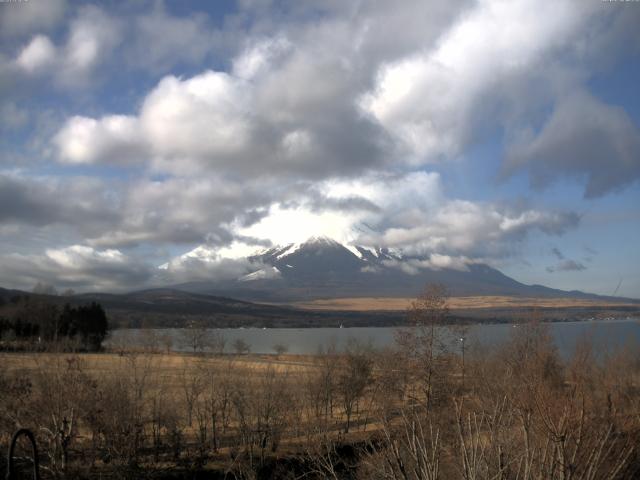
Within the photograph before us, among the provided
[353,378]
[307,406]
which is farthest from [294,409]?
[353,378]

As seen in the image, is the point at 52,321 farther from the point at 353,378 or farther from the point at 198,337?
the point at 353,378

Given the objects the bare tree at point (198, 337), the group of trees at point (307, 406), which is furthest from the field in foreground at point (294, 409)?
the bare tree at point (198, 337)

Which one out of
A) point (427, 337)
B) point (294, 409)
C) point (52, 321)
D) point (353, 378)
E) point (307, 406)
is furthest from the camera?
point (52, 321)

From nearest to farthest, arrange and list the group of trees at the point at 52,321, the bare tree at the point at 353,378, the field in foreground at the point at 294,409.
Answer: the field in foreground at the point at 294,409, the bare tree at the point at 353,378, the group of trees at the point at 52,321

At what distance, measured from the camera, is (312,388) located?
1560 inches

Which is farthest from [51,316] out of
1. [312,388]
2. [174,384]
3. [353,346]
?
[312,388]

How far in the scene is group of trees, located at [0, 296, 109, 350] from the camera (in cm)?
8931

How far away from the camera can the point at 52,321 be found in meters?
92.7

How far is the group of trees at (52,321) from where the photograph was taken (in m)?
89.3

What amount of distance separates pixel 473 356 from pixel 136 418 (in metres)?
22.0

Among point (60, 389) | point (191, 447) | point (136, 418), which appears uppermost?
point (60, 389)

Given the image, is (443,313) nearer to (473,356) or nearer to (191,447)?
(473,356)

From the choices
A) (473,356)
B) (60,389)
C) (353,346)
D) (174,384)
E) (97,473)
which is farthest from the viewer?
(353,346)

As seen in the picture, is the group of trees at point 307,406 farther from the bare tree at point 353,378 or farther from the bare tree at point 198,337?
the bare tree at point 198,337
